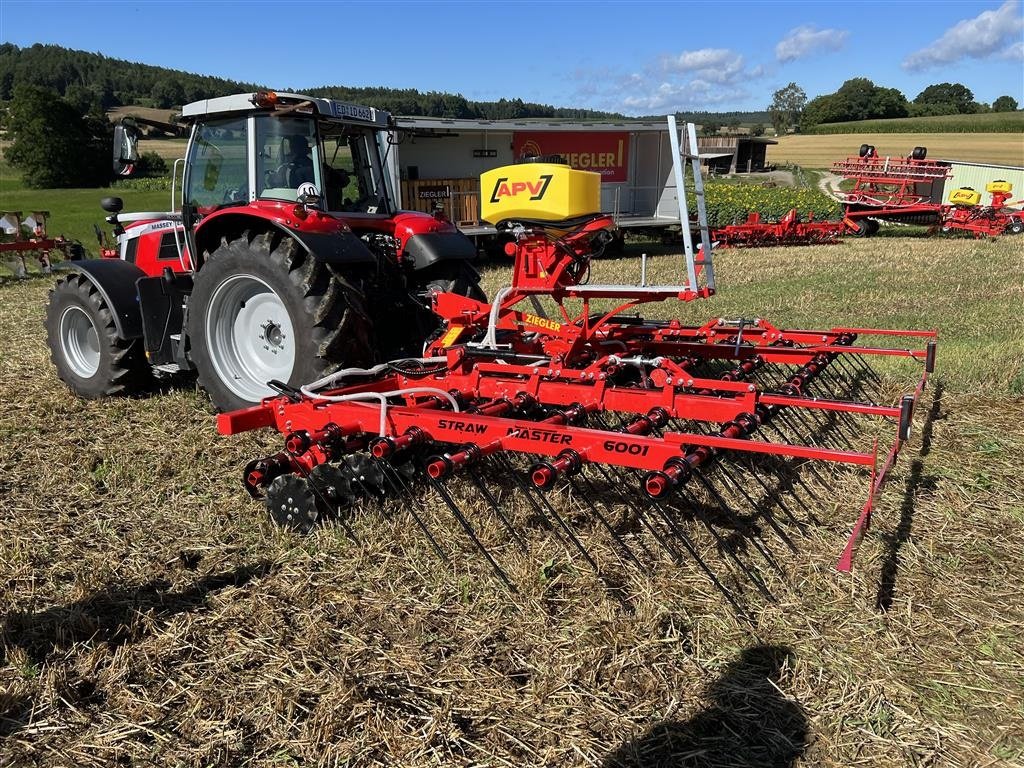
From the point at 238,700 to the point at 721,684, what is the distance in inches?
59.5

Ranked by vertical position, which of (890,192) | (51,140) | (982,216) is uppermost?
(51,140)

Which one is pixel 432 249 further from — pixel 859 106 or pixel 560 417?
pixel 859 106

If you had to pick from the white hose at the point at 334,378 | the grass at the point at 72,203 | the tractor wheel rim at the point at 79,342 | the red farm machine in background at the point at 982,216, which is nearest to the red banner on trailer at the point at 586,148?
the red farm machine in background at the point at 982,216

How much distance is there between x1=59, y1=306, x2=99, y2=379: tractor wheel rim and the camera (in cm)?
550

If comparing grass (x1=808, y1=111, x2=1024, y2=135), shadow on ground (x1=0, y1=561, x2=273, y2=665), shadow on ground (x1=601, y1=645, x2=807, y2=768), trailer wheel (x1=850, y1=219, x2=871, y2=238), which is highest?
grass (x1=808, y1=111, x2=1024, y2=135)

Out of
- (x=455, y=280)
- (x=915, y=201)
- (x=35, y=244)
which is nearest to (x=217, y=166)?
(x=455, y=280)

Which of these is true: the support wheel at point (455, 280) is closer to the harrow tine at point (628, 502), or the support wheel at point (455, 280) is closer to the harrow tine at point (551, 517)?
the harrow tine at point (628, 502)

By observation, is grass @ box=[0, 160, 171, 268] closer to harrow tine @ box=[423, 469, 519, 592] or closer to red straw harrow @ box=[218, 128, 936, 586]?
red straw harrow @ box=[218, 128, 936, 586]

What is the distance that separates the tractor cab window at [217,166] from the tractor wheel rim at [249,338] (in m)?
0.67

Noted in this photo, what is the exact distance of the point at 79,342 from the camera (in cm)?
559

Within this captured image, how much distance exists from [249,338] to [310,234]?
92 centimetres

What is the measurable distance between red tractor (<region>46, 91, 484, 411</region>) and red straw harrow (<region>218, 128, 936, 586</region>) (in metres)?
0.39

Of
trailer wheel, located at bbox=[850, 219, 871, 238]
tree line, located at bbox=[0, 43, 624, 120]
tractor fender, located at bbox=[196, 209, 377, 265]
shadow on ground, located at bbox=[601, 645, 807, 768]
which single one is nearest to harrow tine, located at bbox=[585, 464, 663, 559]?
shadow on ground, located at bbox=[601, 645, 807, 768]

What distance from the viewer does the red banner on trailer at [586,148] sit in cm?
1633
